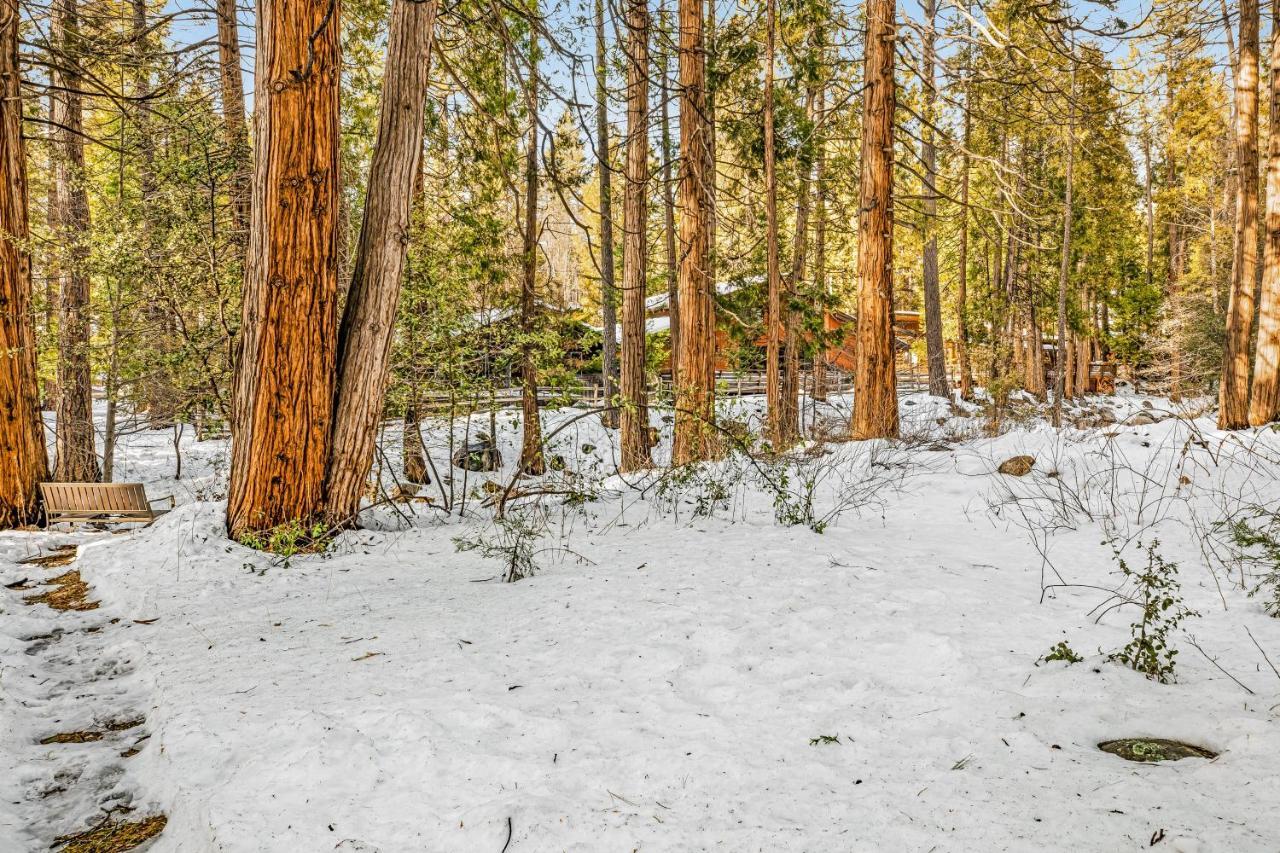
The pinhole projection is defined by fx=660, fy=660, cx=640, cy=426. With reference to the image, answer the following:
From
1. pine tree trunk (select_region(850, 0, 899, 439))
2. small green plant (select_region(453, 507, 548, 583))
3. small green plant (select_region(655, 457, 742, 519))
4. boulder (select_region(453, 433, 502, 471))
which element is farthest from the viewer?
boulder (select_region(453, 433, 502, 471))

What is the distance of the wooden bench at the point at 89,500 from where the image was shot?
21.5 feet

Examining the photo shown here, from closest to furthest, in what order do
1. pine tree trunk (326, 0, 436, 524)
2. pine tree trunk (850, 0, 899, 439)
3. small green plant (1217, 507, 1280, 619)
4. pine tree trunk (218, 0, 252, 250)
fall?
small green plant (1217, 507, 1280, 619) < pine tree trunk (326, 0, 436, 524) < pine tree trunk (218, 0, 252, 250) < pine tree trunk (850, 0, 899, 439)

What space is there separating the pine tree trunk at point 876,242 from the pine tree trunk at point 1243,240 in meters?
5.51

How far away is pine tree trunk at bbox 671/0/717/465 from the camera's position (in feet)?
28.0

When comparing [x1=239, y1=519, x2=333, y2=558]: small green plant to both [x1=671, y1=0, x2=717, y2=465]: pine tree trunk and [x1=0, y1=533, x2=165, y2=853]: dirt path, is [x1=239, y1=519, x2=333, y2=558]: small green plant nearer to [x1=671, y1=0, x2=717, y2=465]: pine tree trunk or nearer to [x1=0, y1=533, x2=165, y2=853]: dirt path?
[x1=0, y1=533, x2=165, y2=853]: dirt path

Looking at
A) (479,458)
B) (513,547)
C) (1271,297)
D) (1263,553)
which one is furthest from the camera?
(1271,297)

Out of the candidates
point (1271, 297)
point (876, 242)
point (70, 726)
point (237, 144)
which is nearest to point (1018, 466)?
point (876, 242)

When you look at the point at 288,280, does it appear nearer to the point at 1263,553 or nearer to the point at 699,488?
the point at 699,488

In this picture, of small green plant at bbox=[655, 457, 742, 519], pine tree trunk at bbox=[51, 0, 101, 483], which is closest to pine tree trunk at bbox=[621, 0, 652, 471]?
small green plant at bbox=[655, 457, 742, 519]

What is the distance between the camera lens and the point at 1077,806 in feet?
5.43

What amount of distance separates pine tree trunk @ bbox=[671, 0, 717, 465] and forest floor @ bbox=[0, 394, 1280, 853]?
431cm

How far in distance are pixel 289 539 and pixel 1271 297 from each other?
12222 millimetres

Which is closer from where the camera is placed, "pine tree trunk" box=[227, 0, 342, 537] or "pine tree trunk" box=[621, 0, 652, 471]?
"pine tree trunk" box=[227, 0, 342, 537]

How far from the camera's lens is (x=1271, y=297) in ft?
29.7
